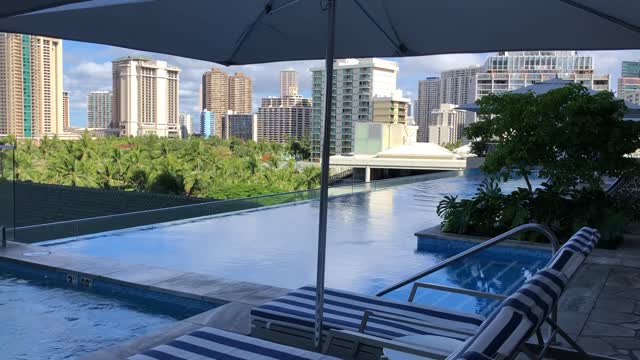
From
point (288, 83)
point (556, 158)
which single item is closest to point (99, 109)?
point (288, 83)

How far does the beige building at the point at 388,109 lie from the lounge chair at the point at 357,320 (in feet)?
165

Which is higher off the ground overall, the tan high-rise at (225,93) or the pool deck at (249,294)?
the tan high-rise at (225,93)

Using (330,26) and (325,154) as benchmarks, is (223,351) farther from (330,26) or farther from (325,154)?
(330,26)

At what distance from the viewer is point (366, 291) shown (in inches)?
247

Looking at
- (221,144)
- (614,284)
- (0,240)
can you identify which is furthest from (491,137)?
(221,144)

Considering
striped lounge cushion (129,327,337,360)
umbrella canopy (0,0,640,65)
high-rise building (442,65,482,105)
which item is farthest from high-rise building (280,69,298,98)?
striped lounge cushion (129,327,337,360)

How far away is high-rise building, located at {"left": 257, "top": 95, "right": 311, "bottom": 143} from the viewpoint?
64438 millimetres

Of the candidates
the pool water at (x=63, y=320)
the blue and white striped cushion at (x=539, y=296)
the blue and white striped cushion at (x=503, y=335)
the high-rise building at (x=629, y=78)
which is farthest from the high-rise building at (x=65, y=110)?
the blue and white striped cushion at (x=503, y=335)

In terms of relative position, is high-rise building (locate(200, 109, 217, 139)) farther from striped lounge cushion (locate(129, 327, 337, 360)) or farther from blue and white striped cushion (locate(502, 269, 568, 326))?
blue and white striped cushion (locate(502, 269, 568, 326))

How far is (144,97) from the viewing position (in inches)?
2699

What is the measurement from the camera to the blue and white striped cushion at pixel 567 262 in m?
2.39

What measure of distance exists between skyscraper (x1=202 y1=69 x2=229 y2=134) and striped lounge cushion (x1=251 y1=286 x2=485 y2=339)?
252ft

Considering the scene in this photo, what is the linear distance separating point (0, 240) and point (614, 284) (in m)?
6.90

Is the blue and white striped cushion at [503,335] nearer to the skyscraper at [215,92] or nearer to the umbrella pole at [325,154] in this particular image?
the umbrella pole at [325,154]
